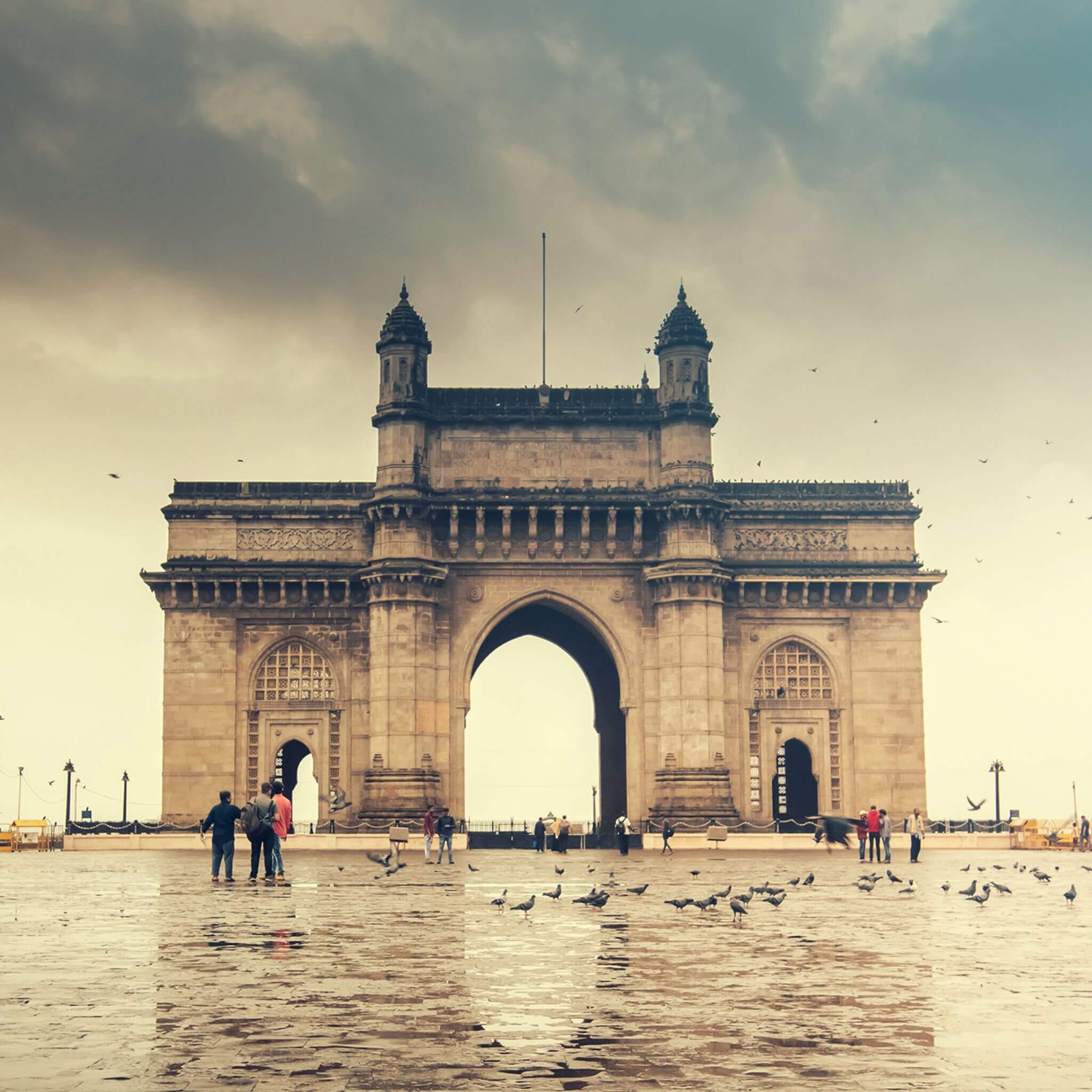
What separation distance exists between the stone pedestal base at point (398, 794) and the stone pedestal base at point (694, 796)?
6.84 m

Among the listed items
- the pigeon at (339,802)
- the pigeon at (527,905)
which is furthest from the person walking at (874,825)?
the pigeon at (527,905)

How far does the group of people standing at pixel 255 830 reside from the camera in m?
26.3

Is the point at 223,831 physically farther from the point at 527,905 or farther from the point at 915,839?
the point at 915,839

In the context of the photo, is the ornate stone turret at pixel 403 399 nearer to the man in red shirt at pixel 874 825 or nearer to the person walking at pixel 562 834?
the person walking at pixel 562 834

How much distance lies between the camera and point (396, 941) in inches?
638

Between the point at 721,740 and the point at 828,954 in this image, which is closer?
the point at 828,954

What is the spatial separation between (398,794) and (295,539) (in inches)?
369

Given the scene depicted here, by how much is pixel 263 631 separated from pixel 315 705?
2952 mm

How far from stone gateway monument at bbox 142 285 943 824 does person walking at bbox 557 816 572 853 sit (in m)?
3.81

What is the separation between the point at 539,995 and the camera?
12039 millimetres

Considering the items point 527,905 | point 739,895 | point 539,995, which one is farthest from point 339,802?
point 539,995

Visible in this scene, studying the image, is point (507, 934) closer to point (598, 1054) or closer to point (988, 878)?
point (598, 1054)

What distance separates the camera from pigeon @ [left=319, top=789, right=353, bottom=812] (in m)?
50.6

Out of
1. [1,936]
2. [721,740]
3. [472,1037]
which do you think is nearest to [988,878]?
[721,740]
